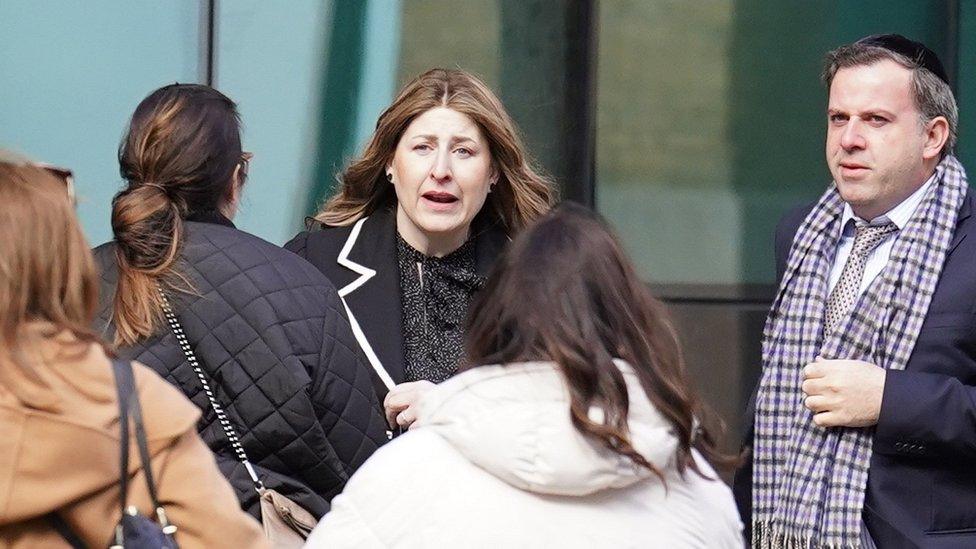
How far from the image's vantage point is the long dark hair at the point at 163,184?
378 cm

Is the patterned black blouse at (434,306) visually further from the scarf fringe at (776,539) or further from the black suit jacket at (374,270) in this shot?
the scarf fringe at (776,539)

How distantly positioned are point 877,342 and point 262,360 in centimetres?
145

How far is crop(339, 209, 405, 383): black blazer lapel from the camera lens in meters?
4.61

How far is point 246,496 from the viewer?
150 inches

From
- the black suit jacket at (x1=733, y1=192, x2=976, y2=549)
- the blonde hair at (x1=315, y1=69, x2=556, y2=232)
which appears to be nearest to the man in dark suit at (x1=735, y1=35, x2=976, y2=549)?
the black suit jacket at (x1=733, y1=192, x2=976, y2=549)

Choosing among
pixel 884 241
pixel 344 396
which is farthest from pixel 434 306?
pixel 884 241

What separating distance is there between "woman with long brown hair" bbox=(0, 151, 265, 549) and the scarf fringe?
188 cm

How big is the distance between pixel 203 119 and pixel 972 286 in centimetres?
182

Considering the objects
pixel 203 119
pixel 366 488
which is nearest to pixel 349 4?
pixel 203 119

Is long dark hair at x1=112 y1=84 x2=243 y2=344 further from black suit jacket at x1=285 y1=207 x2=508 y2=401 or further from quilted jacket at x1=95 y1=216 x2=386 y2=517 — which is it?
black suit jacket at x1=285 y1=207 x2=508 y2=401

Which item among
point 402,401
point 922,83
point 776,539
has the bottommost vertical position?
point 776,539

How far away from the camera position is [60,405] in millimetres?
2547

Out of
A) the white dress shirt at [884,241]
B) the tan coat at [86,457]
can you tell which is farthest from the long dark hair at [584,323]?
the white dress shirt at [884,241]

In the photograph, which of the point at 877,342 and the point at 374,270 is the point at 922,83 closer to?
the point at 877,342
